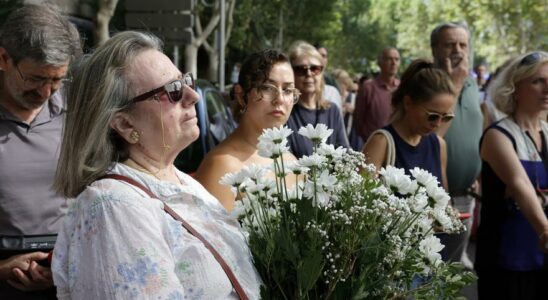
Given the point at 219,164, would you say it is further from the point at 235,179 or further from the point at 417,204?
the point at 417,204

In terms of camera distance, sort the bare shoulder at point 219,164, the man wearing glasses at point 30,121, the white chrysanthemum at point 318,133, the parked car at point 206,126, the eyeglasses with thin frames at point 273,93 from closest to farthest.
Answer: the white chrysanthemum at point 318,133 → the man wearing glasses at point 30,121 → the bare shoulder at point 219,164 → the eyeglasses with thin frames at point 273,93 → the parked car at point 206,126

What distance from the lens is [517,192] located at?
4.23 meters

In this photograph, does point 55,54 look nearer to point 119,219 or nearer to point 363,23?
point 119,219

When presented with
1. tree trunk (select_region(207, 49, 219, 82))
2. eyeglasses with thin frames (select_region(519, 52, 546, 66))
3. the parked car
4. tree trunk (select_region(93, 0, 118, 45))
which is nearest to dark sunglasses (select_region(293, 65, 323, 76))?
the parked car

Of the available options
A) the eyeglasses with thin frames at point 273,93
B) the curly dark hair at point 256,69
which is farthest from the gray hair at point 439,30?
the eyeglasses with thin frames at point 273,93

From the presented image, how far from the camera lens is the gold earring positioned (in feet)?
7.52

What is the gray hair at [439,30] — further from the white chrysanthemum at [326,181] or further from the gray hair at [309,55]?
the white chrysanthemum at [326,181]

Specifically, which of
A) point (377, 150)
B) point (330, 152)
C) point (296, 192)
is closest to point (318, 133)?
point (330, 152)

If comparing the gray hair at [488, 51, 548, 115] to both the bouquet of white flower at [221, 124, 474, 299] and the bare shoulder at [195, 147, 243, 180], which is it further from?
the bouquet of white flower at [221, 124, 474, 299]

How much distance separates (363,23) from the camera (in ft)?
247

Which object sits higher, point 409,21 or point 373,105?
point 373,105

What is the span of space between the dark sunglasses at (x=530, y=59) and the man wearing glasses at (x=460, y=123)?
983mm

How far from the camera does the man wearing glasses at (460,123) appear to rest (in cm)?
568

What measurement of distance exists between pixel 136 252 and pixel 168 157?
1.35ft
